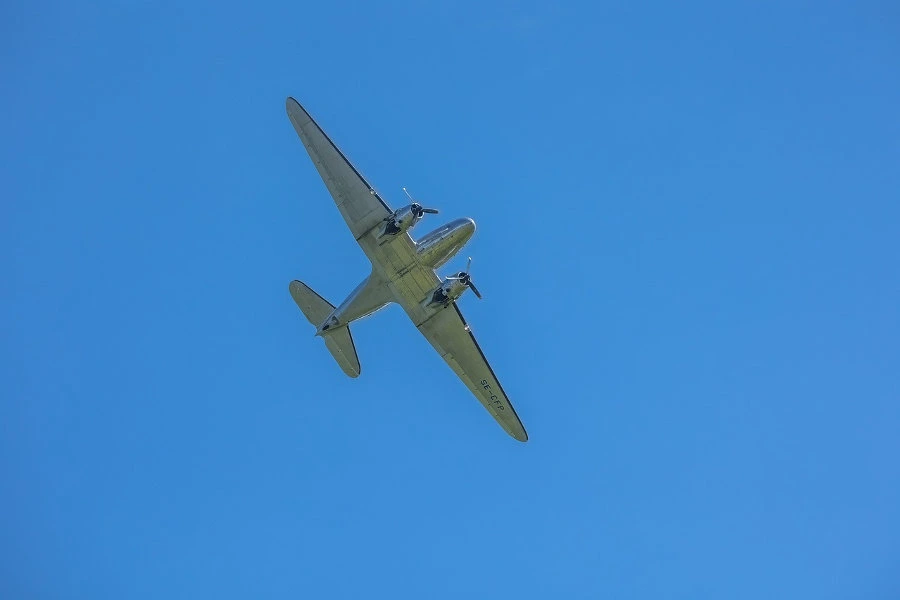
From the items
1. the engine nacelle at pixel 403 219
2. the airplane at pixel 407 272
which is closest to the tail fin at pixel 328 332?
the airplane at pixel 407 272

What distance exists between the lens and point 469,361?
158 ft

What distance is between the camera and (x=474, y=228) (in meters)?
45.0

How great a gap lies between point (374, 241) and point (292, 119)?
858cm

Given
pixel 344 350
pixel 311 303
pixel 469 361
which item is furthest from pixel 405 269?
pixel 311 303

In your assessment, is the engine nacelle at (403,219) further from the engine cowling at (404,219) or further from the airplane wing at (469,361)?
the airplane wing at (469,361)

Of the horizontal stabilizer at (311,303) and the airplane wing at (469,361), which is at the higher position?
the horizontal stabilizer at (311,303)

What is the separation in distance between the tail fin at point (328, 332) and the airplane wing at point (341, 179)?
22.6ft

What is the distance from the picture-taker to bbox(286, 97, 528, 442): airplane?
45125mm

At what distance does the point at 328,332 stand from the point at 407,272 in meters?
7.44

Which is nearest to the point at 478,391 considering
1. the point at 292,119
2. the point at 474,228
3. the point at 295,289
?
the point at 474,228

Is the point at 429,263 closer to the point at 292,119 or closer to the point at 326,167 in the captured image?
the point at 326,167

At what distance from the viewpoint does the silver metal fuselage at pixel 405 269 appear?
4484 centimetres

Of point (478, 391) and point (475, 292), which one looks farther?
point (478, 391)

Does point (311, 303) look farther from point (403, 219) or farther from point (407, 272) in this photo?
point (403, 219)
